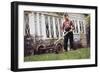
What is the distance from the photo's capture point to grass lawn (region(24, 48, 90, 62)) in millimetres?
1576

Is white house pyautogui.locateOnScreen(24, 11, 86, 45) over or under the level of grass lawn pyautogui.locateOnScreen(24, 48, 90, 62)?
over

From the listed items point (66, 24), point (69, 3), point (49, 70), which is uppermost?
point (69, 3)

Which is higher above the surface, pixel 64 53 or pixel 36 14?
pixel 36 14

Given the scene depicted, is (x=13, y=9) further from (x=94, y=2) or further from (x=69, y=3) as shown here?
(x=94, y=2)

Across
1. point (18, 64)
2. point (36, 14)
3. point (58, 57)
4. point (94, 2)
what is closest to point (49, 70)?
point (58, 57)

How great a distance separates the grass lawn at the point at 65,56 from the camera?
1.58m

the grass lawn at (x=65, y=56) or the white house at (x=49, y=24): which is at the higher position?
the white house at (x=49, y=24)

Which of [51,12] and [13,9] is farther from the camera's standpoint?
[51,12]

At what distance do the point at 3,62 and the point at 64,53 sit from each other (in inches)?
15.5

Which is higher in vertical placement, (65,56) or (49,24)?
(49,24)

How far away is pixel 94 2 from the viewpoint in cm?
177

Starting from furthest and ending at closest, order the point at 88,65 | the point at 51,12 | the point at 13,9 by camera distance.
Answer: the point at 88,65
the point at 51,12
the point at 13,9

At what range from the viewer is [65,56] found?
1.66 m

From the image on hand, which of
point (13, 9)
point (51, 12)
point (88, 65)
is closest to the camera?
point (13, 9)
